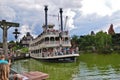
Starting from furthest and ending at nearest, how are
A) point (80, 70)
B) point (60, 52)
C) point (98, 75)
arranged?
point (60, 52), point (80, 70), point (98, 75)

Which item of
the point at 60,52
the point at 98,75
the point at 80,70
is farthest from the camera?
the point at 60,52

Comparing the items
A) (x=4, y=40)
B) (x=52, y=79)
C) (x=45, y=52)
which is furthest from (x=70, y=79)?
(x=45, y=52)

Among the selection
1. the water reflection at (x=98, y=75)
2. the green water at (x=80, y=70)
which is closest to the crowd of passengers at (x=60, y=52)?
the green water at (x=80, y=70)

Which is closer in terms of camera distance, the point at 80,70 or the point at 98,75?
the point at 98,75

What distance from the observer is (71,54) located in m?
43.7

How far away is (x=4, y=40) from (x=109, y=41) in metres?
70.4

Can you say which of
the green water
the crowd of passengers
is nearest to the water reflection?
the green water

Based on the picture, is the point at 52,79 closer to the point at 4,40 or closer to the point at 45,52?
the point at 4,40

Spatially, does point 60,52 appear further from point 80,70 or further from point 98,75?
point 98,75

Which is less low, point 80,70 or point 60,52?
point 60,52

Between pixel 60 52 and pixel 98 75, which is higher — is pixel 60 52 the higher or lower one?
the higher one

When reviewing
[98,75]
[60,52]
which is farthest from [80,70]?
[60,52]

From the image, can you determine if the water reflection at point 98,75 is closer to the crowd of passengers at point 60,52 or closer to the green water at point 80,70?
the green water at point 80,70

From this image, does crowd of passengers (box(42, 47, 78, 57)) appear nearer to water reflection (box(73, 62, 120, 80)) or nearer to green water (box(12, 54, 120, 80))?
green water (box(12, 54, 120, 80))
